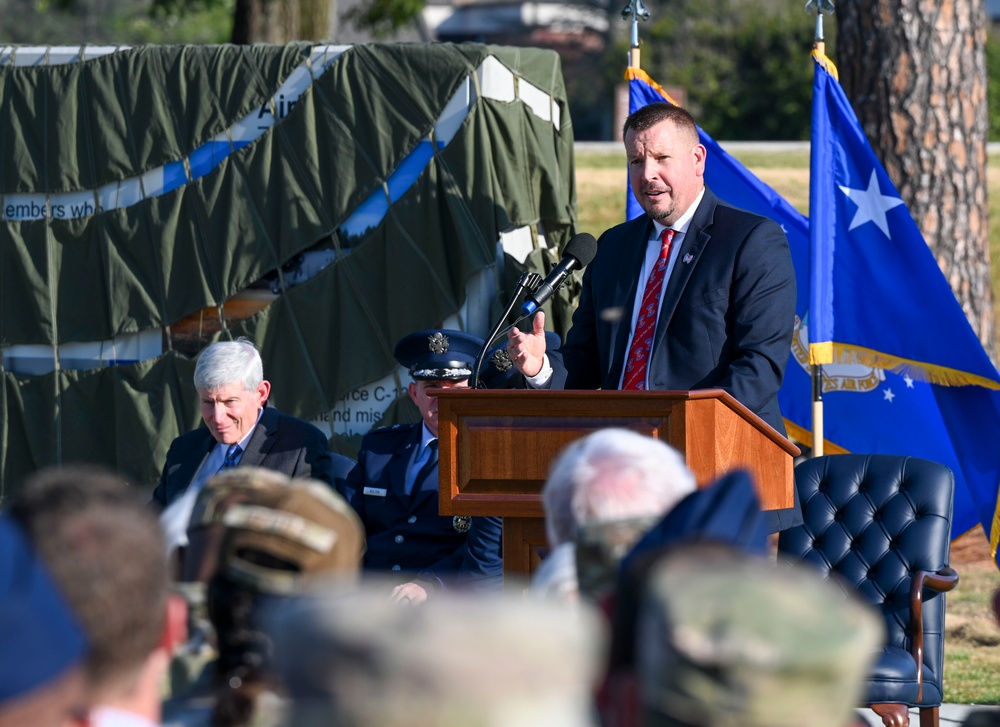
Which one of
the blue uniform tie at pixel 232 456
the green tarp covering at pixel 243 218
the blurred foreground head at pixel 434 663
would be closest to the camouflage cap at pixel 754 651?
the blurred foreground head at pixel 434 663

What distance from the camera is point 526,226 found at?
21.4 feet

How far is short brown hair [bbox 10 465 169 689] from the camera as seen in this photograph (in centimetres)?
161

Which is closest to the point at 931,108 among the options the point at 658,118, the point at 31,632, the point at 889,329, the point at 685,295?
the point at 889,329

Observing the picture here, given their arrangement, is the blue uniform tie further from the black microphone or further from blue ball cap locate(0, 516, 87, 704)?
blue ball cap locate(0, 516, 87, 704)

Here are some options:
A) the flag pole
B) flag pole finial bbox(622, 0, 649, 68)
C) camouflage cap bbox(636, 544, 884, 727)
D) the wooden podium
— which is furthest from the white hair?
flag pole finial bbox(622, 0, 649, 68)

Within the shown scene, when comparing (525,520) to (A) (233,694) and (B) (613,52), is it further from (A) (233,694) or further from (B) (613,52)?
(B) (613,52)

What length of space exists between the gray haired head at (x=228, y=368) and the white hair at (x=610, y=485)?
2846 millimetres

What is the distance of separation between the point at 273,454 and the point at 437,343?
673 mm

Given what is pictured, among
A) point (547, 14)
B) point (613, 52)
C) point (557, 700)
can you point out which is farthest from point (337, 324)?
point (547, 14)

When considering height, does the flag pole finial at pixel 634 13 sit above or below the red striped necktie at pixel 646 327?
above

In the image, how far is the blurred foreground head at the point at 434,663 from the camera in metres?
1.25

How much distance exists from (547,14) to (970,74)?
3569 cm

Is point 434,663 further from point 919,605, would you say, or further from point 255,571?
point 919,605

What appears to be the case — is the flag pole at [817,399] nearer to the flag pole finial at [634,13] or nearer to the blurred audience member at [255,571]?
the flag pole finial at [634,13]
